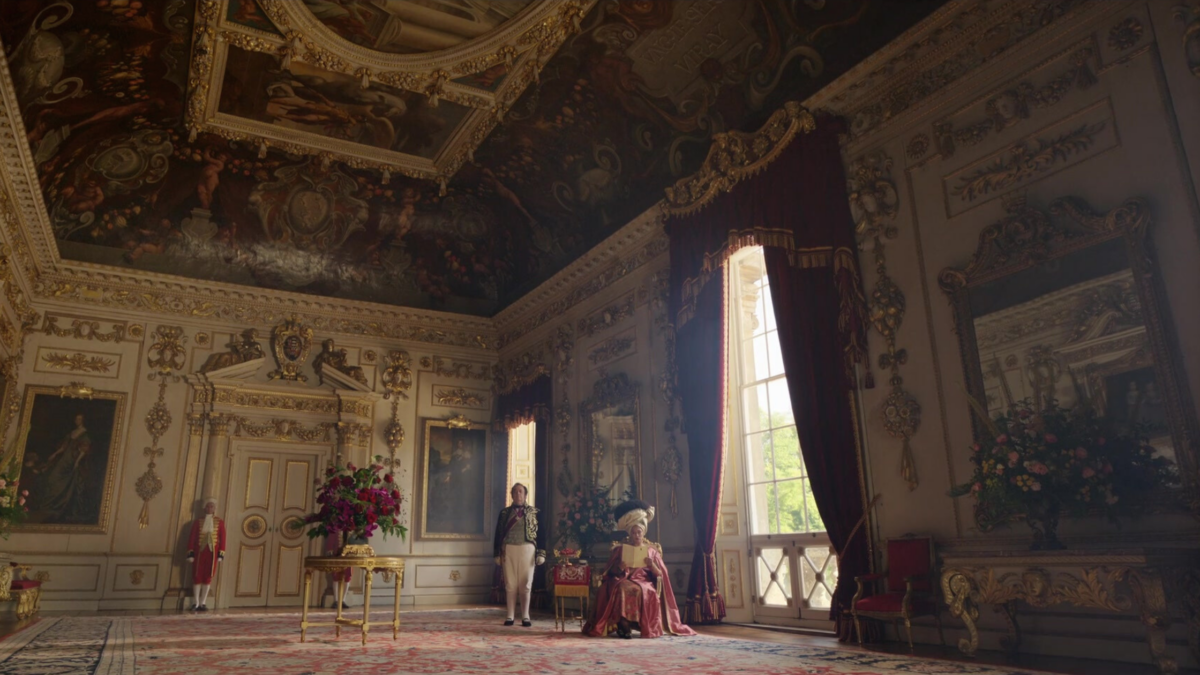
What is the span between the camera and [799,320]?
321 inches

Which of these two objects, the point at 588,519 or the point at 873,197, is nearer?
the point at 873,197

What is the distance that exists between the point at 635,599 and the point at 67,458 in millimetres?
9597

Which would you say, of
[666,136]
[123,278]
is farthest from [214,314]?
[666,136]

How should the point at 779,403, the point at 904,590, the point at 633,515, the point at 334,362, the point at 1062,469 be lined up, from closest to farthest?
the point at 1062,469, the point at 904,590, the point at 633,515, the point at 779,403, the point at 334,362

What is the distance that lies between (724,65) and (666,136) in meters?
1.47

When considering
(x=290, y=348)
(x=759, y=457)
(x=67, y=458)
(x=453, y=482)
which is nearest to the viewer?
(x=759, y=457)

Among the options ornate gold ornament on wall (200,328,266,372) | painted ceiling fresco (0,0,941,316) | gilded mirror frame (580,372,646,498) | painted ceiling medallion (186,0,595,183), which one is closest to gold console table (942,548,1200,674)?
painted ceiling fresco (0,0,941,316)

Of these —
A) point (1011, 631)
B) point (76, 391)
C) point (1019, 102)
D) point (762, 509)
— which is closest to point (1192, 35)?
point (1019, 102)

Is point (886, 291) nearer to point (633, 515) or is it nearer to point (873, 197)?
point (873, 197)

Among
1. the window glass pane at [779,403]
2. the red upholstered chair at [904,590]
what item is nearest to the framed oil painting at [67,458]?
the window glass pane at [779,403]

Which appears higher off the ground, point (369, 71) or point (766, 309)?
point (369, 71)

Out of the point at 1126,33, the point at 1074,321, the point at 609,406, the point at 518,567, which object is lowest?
the point at 518,567

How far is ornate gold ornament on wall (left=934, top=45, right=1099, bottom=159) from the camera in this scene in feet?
20.4

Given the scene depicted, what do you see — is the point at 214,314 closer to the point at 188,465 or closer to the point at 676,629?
the point at 188,465
